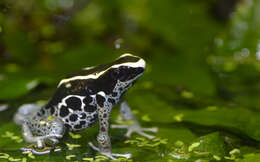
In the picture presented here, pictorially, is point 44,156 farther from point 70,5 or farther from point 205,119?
point 70,5

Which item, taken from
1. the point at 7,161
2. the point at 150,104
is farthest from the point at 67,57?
the point at 7,161

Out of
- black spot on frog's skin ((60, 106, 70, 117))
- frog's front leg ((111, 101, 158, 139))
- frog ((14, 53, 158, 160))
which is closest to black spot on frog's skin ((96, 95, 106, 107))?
frog ((14, 53, 158, 160))

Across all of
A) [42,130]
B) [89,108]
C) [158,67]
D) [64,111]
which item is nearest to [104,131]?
[89,108]

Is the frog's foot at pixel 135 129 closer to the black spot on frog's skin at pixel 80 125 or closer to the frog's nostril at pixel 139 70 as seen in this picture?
the black spot on frog's skin at pixel 80 125

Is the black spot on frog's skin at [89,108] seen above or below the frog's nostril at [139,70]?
below

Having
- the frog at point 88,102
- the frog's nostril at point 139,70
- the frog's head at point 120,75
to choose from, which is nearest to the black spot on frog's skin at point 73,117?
the frog at point 88,102

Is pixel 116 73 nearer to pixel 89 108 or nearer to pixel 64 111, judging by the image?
pixel 89 108

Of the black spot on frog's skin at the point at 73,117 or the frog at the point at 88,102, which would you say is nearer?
the frog at the point at 88,102
